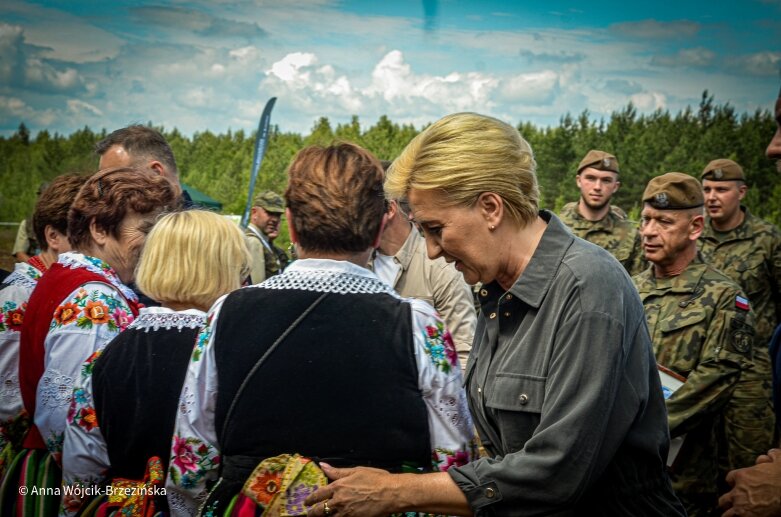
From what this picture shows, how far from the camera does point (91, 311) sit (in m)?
2.64

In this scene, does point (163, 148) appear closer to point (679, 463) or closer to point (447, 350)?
point (447, 350)

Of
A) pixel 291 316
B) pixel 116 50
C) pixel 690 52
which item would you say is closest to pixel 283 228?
pixel 116 50

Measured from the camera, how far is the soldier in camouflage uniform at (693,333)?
340 centimetres

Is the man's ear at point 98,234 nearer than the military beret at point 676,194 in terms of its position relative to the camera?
Yes

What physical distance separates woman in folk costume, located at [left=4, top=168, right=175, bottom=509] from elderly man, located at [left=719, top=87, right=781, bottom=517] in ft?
7.22

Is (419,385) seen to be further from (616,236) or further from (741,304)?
(616,236)

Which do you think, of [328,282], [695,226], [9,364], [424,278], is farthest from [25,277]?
[695,226]

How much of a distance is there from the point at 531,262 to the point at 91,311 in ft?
5.62

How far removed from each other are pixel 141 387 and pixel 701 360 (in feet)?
8.78

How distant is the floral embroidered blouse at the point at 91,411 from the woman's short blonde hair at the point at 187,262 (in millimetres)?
68

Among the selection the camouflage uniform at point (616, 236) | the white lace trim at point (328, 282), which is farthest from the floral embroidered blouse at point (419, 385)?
the camouflage uniform at point (616, 236)

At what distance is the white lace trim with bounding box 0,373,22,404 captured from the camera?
10.1 ft

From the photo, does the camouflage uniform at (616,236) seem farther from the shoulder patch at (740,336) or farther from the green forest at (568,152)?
the green forest at (568,152)

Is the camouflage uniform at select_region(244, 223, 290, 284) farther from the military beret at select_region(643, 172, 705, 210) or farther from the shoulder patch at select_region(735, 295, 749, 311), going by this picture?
the shoulder patch at select_region(735, 295, 749, 311)
